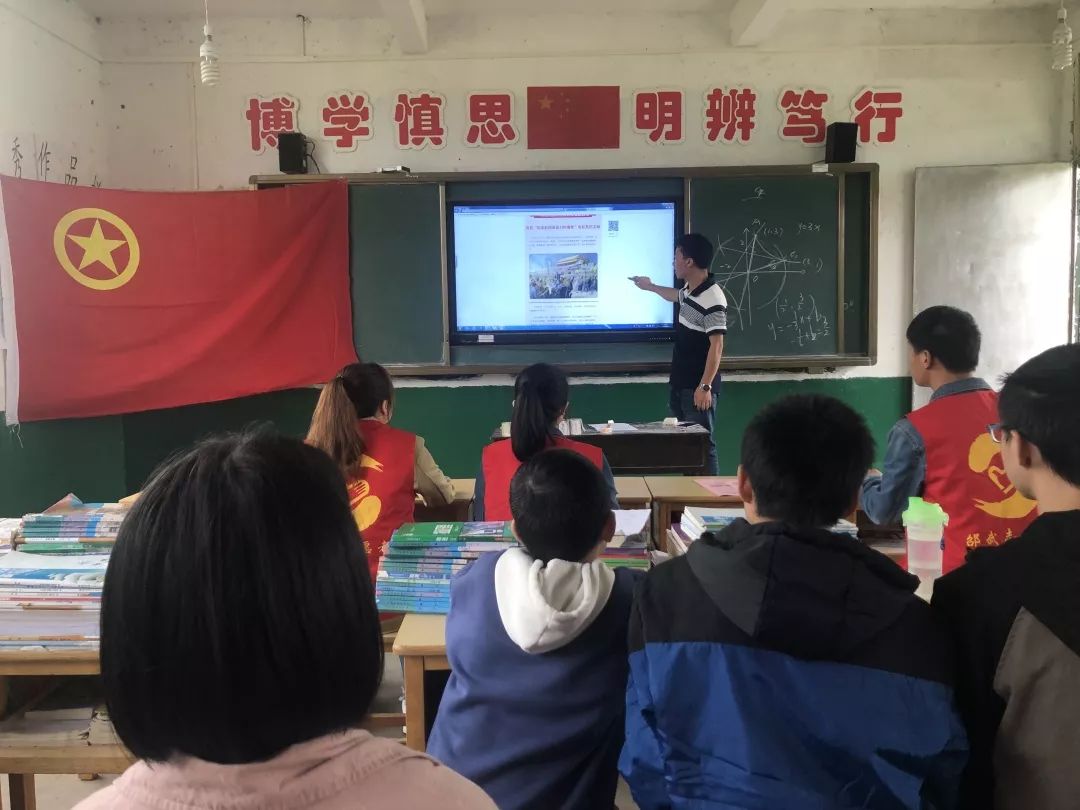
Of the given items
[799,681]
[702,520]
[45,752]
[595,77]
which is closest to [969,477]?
[702,520]

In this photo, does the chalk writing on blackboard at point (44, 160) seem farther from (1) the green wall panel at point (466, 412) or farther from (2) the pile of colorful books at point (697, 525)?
(2) the pile of colorful books at point (697, 525)

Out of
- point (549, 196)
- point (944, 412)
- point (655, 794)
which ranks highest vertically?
point (549, 196)

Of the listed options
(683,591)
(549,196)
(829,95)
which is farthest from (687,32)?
(683,591)

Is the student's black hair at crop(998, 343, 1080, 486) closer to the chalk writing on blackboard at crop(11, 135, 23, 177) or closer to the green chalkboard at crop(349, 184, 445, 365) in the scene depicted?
the green chalkboard at crop(349, 184, 445, 365)

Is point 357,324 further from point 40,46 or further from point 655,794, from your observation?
point 655,794

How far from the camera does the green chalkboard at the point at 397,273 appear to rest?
4.11m

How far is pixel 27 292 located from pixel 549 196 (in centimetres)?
255

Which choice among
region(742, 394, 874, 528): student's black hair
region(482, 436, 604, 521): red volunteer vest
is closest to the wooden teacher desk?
region(482, 436, 604, 521): red volunteer vest

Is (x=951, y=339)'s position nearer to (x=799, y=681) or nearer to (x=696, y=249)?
(x=799, y=681)

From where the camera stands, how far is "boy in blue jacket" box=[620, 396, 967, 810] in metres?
0.84

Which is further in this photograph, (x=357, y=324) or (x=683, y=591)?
(x=357, y=324)

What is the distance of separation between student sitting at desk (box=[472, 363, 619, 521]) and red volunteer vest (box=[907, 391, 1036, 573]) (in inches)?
31.2

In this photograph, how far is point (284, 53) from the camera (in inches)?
164

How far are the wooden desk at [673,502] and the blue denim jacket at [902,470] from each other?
546 mm
